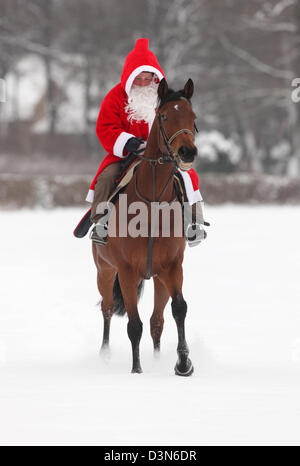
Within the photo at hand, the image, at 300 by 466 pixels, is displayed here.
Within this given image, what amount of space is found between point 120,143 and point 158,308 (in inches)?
62.3

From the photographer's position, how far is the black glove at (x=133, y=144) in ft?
22.5

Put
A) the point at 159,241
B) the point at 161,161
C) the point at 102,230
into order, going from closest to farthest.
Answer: the point at 161,161 → the point at 159,241 → the point at 102,230

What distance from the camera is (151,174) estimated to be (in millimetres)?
6531

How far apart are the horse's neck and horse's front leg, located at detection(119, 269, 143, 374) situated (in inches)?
27.1

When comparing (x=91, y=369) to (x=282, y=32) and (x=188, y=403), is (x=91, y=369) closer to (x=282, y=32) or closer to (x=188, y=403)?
(x=188, y=403)

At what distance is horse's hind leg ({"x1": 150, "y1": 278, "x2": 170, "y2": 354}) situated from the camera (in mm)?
7168

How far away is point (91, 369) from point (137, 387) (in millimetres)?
1185

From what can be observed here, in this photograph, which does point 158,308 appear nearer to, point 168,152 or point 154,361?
point 154,361

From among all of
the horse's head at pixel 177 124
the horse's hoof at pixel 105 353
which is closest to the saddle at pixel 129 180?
the horse's head at pixel 177 124

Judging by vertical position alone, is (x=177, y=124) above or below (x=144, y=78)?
below

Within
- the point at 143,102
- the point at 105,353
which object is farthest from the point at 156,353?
the point at 143,102

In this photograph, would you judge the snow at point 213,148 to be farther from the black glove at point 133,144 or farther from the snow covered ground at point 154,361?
the black glove at point 133,144

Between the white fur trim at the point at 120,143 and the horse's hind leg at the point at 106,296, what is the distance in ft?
4.52
